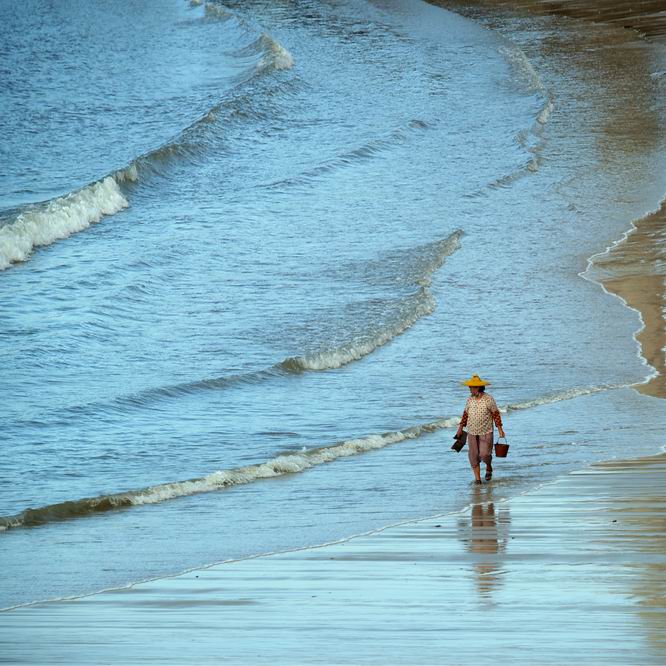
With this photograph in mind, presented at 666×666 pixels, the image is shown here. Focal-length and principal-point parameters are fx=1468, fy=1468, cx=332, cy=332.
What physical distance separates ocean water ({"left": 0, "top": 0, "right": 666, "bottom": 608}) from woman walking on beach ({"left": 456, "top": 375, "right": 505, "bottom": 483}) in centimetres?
25

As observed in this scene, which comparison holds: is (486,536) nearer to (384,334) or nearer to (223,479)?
(223,479)

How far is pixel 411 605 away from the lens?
25.6 ft

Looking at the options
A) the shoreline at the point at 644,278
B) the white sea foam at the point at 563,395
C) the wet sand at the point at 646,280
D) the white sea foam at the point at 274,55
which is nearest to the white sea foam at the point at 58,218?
the shoreline at the point at 644,278

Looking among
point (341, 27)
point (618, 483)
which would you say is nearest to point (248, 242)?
point (618, 483)

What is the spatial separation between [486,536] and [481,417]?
2506mm

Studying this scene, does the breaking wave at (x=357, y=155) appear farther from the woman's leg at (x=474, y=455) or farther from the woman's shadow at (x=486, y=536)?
the woman's shadow at (x=486, y=536)

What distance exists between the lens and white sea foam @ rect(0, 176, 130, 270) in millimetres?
23797

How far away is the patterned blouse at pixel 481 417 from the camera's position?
1198 cm

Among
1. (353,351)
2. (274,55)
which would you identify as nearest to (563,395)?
(353,351)

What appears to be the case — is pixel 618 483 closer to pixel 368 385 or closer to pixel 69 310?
pixel 368 385

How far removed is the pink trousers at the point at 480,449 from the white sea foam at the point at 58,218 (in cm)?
1299

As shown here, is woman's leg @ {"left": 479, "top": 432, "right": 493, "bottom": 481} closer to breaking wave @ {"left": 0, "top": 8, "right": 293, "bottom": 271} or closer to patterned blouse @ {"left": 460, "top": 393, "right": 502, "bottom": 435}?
patterned blouse @ {"left": 460, "top": 393, "right": 502, "bottom": 435}

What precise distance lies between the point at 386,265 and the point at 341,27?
107 ft

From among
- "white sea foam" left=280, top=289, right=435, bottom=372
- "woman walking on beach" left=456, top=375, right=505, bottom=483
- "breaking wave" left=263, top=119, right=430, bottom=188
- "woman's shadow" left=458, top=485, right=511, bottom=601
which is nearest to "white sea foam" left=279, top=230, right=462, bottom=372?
"white sea foam" left=280, top=289, right=435, bottom=372
